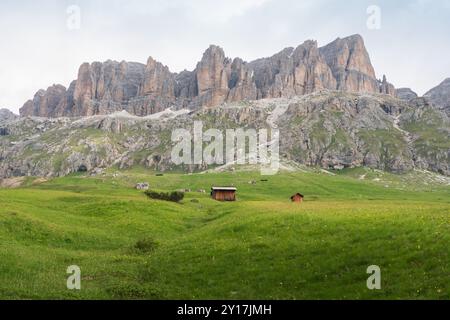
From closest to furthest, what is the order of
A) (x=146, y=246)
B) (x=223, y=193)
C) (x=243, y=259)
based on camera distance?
(x=243, y=259)
(x=146, y=246)
(x=223, y=193)

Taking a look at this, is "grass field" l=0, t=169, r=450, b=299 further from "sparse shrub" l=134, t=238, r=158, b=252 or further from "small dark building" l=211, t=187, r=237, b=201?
"small dark building" l=211, t=187, r=237, b=201

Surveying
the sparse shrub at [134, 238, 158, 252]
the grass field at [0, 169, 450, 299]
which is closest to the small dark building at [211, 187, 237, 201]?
the grass field at [0, 169, 450, 299]

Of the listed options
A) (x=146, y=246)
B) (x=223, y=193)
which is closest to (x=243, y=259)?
(x=146, y=246)

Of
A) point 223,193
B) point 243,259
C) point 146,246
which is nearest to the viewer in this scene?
point 243,259

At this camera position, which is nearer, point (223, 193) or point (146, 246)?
point (146, 246)

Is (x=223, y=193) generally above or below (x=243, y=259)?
below

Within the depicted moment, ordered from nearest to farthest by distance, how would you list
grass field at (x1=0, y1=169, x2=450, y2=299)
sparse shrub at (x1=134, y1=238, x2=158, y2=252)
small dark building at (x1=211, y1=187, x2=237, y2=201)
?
grass field at (x1=0, y1=169, x2=450, y2=299)
sparse shrub at (x1=134, y1=238, x2=158, y2=252)
small dark building at (x1=211, y1=187, x2=237, y2=201)

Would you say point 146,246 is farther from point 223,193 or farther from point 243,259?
point 223,193

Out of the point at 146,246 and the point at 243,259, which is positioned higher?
the point at 243,259

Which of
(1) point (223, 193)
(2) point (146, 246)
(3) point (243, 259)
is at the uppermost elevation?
(3) point (243, 259)

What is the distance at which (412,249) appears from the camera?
93.6 ft

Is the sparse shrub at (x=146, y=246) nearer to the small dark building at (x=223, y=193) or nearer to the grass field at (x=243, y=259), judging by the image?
the grass field at (x=243, y=259)

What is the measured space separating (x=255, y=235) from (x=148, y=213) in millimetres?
27940
